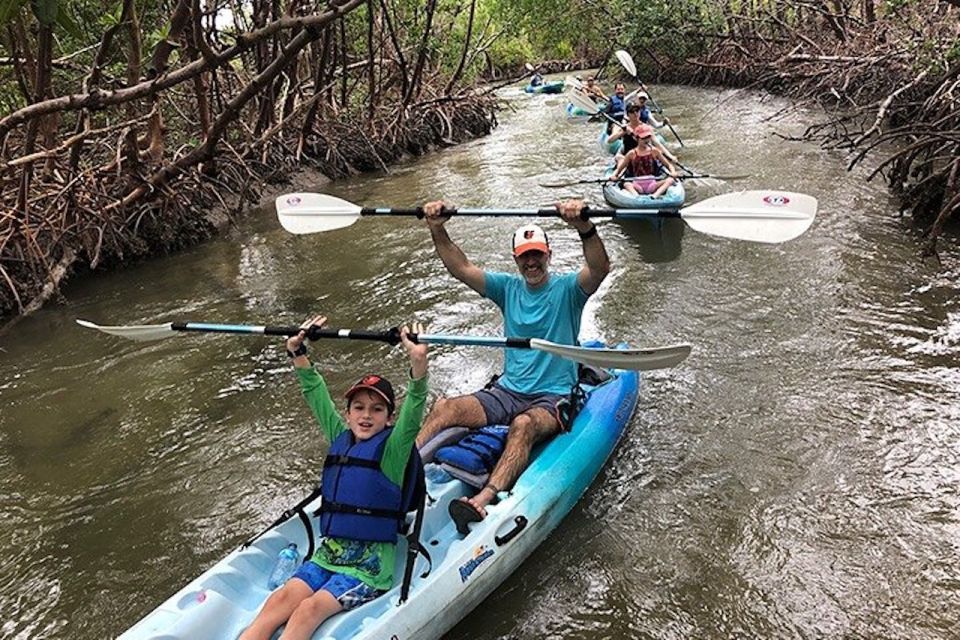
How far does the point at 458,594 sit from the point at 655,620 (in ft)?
2.57

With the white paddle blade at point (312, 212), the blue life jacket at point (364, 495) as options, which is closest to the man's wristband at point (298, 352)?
the blue life jacket at point (364, 495)

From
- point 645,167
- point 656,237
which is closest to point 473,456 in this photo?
point 656,237

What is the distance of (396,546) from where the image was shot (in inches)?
115

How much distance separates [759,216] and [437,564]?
91.0 inches

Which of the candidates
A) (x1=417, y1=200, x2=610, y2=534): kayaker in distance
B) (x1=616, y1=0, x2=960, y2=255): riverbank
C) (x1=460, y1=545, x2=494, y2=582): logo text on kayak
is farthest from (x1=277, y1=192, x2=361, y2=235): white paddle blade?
(x1=616, y1=0, x2=960, y2=255): riverbank

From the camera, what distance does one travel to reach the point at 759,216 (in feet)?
12.6

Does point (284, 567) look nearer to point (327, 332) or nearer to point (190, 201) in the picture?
point (327, 332)

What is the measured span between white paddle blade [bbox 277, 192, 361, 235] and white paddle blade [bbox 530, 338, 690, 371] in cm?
205

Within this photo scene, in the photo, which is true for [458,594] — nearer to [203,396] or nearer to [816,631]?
[816,631]

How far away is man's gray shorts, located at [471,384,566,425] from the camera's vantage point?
11.8 ft

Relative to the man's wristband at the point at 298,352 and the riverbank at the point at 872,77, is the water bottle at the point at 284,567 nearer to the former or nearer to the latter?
the man's wristband at the point at 298,352

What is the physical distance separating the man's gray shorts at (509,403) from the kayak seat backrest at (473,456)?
15 cm

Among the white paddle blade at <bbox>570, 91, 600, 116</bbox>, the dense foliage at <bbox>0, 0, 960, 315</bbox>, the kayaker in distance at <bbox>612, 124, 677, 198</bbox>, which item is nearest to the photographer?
the dense foliage at <bbox>0, 0, 960, 315</bbox>

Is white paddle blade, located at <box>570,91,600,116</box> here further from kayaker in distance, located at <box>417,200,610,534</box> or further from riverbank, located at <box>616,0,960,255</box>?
kayaker in distance, located at <box>417,200,610,534</box>
